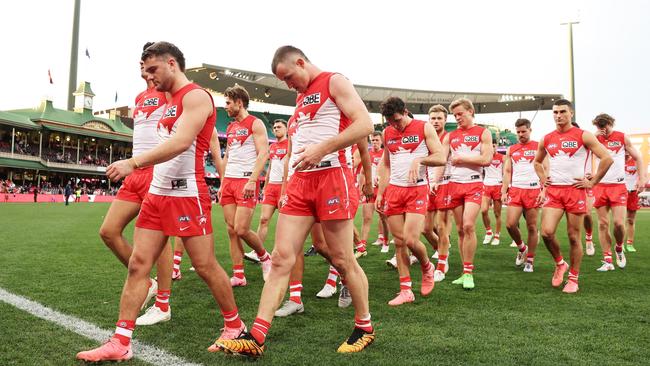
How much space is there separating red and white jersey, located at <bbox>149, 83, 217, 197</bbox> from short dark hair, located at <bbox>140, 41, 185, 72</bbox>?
228 mm

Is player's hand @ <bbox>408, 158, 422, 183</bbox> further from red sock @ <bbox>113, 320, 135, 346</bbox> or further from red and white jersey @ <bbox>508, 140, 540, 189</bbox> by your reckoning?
red sock @ <bbox>113, 320, 135, 346</bbox>

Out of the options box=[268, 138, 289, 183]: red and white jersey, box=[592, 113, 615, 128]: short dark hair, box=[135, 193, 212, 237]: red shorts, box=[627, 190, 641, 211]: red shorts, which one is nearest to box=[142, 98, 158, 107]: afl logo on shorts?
box=[135, 193, 212, 237]: red shorts

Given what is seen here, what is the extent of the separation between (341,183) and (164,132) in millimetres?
1411

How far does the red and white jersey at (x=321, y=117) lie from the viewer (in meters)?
3.66

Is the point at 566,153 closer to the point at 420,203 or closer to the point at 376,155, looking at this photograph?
the point at 420,203

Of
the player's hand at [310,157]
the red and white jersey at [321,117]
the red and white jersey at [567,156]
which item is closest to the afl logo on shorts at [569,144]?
the red and white jersey at [567,156]

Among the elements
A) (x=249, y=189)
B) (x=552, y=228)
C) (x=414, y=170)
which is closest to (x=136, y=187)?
(x=249, y=189)

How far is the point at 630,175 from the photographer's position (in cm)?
1072

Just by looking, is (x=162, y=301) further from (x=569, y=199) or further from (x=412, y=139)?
(x=569, y=199)

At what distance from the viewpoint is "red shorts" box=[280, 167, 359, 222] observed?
3.61 meters

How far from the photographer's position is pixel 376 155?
428 inches

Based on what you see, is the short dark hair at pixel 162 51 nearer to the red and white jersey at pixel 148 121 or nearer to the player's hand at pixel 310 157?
the red and white jersey at pixel 148 121

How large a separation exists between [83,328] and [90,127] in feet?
185

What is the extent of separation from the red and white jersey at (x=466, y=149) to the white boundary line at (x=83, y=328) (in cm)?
467
